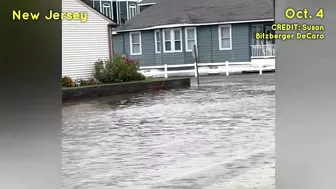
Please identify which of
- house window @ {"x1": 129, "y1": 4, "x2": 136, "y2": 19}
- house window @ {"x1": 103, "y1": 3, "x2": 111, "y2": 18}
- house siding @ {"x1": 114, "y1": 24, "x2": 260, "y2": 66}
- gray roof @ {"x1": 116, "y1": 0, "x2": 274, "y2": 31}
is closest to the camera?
gray roof @ {"x1": 116, "y1": 0, "x2": 274, "y2": 31}

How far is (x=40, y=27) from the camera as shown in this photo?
136 inches

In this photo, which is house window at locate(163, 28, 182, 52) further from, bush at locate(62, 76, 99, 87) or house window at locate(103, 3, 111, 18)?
bush at locate(62, 76, 99, 87)

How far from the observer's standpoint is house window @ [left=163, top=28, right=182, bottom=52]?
30.6 m

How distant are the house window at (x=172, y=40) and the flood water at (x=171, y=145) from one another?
15.4 meters

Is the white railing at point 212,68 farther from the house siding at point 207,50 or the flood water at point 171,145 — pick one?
the flood water at point 171,145

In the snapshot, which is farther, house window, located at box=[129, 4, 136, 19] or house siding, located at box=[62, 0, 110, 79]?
house window, located at box=[129, 4, 136, 19]

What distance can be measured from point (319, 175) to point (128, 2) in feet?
97.2

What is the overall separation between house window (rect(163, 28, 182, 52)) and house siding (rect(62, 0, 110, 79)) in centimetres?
765

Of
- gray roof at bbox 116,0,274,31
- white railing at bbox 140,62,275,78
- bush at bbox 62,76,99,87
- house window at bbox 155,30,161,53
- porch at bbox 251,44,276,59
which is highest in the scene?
gray roof at bbox 116,0,274,31

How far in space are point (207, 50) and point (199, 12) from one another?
2.27m

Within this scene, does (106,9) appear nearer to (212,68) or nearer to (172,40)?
(172,40)

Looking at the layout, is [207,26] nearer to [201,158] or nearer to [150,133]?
[150,133]

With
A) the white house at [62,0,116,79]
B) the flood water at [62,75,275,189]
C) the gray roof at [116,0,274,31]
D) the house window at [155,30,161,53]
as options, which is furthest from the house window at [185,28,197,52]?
the flood water at [62,75,275,189]

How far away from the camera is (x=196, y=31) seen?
30.4 metres
